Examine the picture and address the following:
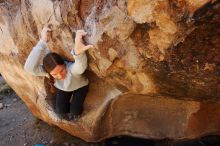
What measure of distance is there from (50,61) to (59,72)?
0.14 meters

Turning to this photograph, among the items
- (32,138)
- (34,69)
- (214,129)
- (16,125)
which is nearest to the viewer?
(34,69)

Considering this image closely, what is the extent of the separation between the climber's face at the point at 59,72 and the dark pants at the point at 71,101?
407 millimetres

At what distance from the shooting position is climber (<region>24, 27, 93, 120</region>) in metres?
3.46

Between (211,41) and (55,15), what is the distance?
1.56 m

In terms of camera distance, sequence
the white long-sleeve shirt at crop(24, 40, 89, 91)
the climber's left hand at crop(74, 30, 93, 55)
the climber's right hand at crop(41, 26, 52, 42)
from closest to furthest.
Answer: the climber's left hand at crop(74, 30, 93, 55) → the white long-sleeve shirt at crop(24, 40, 89, 91) → the climber's right hand at crop(41, 26, 52, 42)

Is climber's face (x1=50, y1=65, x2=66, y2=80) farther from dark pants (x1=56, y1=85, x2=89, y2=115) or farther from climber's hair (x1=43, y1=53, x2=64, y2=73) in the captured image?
dark pants (x1=56, y1=85, x2=89, y2=115)

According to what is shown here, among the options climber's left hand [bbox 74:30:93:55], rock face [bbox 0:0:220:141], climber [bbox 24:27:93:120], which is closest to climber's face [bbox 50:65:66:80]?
climber [bbox 24:27:93:120]

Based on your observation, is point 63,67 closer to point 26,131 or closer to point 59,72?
point 59,72

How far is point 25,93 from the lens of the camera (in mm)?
5383

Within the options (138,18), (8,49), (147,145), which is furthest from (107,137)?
(138,18)

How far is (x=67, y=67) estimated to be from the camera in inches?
151

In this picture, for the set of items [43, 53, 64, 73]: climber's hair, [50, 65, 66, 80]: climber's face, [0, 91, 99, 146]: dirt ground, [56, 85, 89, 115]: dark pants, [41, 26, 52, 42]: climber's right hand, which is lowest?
[0, 91, 99, 146]: dirt ground

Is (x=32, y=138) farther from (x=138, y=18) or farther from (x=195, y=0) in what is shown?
(x=195, y=0)

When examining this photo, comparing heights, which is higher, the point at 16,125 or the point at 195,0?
the point at 195,0
